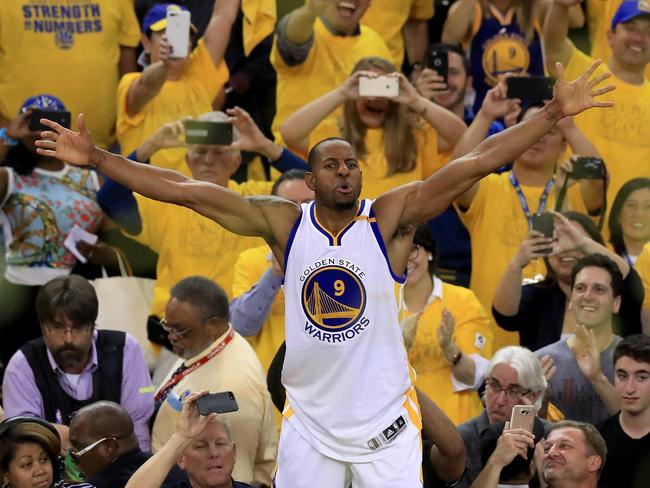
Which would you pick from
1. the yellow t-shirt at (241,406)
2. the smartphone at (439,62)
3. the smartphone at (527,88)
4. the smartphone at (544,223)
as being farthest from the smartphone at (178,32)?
the smartphone at (544,223)

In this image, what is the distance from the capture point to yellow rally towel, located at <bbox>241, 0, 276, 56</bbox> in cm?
1009

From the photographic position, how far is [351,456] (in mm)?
6211

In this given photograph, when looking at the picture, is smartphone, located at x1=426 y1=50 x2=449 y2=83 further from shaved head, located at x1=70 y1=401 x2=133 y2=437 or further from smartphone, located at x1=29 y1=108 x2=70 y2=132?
shaved head, located at x1=70 y1=401 x2=133 y2=437

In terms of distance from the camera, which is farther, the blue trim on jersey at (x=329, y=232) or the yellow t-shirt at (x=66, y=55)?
the yellow t-shirt at (x=66, y=55)

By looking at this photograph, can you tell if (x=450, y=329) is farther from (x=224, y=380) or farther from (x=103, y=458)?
(x=103, y=458)

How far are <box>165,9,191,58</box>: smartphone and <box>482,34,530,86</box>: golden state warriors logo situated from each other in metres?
2.23

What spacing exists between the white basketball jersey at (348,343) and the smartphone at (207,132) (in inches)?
107

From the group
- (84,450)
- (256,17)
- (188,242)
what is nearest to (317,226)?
(84,450)

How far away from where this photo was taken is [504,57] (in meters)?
10.2

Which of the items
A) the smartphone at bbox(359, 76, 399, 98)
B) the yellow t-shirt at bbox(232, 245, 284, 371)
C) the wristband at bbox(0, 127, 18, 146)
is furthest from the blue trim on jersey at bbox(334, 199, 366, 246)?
the wristband at bbox(0, 127, 18, 146)

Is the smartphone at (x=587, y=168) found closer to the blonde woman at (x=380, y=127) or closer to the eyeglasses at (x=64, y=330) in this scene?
the blonde woman at (x=380, y=127)

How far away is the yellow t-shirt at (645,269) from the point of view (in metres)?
8.61

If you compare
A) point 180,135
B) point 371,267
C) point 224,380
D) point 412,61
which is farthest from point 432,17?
point 371,267

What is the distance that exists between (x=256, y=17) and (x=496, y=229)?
7.85ft
